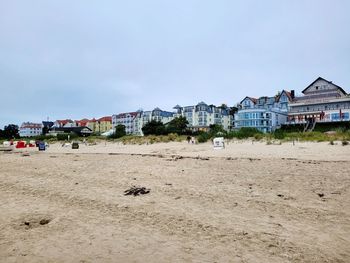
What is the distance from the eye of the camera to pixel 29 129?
14562 cm

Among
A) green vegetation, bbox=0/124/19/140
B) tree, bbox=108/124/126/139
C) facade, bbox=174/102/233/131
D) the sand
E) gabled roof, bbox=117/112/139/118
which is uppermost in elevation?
gabled roof, bbox=117/112/139/118

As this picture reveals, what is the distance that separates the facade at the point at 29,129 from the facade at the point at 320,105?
425ft

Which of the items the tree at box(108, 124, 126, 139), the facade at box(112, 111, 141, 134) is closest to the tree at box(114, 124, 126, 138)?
the tree at box(108, 124, 126, 139)

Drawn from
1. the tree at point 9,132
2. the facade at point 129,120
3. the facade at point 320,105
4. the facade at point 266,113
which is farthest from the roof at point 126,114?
the facade at point 320,105

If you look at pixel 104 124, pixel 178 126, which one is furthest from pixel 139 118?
pixel 178 126

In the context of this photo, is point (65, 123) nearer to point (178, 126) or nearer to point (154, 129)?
point (154, 129)

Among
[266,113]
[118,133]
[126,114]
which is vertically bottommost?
[118,133]

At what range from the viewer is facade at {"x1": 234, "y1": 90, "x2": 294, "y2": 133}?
207 ft

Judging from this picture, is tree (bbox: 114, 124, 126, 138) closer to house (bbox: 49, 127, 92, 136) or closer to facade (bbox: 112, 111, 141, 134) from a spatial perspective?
facade (bbox: 112, 111, 141, 134)

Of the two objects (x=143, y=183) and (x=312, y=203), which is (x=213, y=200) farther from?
(x=143, y=183)

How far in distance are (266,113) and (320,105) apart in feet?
38.4

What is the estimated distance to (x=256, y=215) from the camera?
6.10m

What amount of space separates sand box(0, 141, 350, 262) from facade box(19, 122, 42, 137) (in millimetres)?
151178

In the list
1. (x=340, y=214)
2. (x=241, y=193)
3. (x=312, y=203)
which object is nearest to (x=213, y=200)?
(x=241, y=193)
